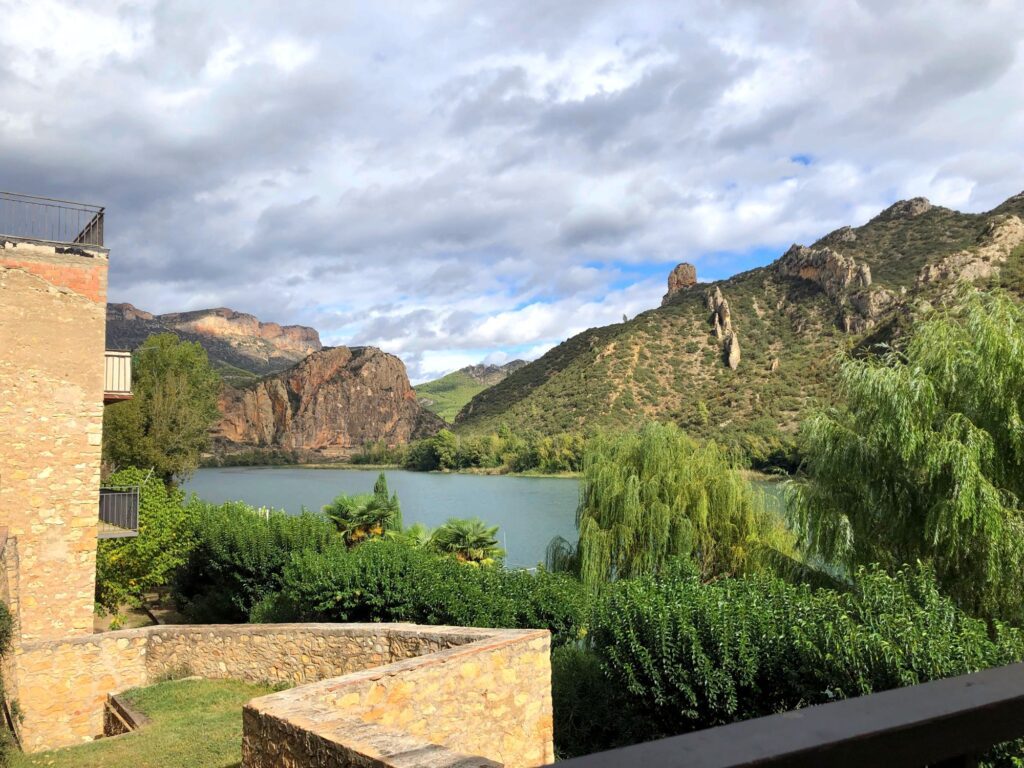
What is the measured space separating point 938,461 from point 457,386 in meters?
168

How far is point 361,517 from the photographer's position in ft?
55.1

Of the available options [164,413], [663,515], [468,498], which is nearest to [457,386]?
[468,498]

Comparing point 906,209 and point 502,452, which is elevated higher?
point 906,209

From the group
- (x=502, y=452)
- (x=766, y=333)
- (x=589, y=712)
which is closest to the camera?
(x=589, y=712)

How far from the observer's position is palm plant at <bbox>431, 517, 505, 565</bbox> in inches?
583

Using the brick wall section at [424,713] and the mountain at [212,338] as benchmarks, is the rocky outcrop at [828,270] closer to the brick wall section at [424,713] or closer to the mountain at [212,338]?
the brick wall section at [424,713]

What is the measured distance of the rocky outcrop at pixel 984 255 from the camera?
128ft

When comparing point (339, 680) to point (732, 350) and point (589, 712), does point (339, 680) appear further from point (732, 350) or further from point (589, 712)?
point (732, 350)

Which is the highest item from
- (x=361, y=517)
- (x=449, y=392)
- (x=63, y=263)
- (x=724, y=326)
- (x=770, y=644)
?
(x=449, y=392)

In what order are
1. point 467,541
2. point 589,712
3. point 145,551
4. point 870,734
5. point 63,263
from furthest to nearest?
1. point 145,551
2. point 467,541
3. point 63,263
4. point 589,712
5. point 870,734

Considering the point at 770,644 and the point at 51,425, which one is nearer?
the point at 770,644

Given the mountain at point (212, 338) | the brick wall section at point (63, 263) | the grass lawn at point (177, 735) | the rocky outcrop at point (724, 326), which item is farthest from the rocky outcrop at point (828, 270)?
the mountain at point (212, 338)

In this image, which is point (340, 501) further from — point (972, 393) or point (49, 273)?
point (972, 393)

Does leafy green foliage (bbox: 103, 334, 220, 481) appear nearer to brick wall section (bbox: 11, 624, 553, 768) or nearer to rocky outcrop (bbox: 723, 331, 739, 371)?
brick wall section (bbox: 11, 624, 553, 768)
